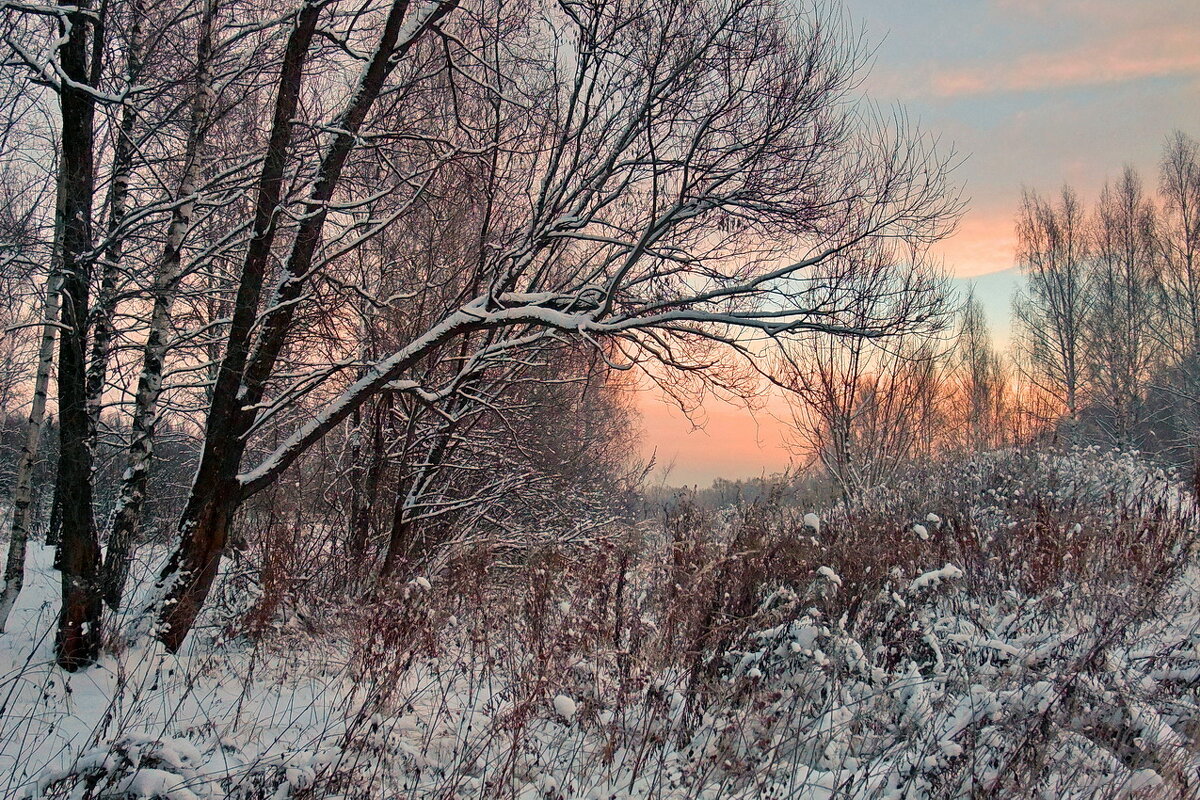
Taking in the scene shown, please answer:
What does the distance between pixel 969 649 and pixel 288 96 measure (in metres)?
5.90

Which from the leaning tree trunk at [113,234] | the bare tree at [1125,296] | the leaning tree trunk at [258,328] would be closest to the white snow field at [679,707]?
the leaning tree trunk at [258,328]

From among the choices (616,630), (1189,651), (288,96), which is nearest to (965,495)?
(1189,651)

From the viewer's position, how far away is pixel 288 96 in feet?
16.1

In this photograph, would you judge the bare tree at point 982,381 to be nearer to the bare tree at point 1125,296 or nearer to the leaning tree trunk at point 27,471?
the bare tree at point 1125,296

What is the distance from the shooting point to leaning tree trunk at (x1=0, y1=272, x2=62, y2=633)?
4.58m

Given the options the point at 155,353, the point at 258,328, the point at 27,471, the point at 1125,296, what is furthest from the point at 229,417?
the point at 1125,296

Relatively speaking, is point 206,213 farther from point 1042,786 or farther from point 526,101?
point 1042,786

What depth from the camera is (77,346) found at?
179 inches

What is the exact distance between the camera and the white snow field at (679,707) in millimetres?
2629

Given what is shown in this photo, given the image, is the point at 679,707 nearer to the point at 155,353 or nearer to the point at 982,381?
the point at 155,353

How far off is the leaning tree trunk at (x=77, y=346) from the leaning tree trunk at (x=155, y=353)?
1.03 ft

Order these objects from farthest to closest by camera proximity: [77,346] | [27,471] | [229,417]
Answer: [229,417] < [27,471] < [77,346]

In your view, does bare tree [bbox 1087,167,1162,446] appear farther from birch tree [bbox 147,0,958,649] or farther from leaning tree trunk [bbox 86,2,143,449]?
leaning tree trunk [bbox 86,2,143,449]

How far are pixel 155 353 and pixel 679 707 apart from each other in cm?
484
